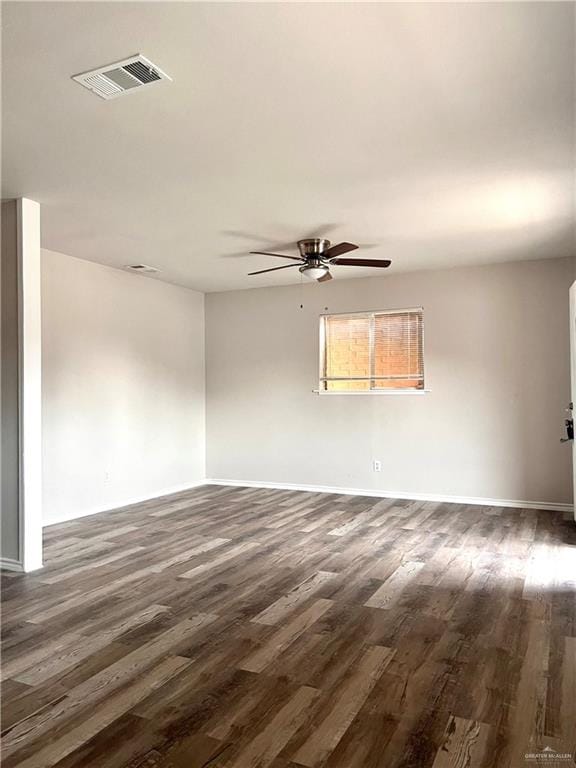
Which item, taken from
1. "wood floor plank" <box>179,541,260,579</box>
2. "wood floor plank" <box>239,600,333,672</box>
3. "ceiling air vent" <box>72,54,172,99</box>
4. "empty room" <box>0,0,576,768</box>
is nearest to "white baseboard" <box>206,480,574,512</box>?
"empty room" <box>0,0,576,768</box>

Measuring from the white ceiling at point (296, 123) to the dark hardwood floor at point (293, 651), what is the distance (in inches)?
103

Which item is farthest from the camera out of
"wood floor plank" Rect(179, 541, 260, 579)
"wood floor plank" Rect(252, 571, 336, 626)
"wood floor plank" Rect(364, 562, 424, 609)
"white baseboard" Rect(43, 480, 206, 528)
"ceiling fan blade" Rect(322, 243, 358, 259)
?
"white baseboard" Rect(43, 480, 206, 528)

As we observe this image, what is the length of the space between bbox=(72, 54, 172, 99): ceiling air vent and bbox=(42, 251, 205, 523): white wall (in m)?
3.20

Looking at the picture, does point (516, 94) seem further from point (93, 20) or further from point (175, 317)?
point (175, 317)

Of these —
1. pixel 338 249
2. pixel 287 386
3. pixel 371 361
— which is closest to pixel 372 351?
pixel 371 361

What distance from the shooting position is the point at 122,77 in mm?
2443

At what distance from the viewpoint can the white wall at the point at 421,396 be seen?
19.6ft

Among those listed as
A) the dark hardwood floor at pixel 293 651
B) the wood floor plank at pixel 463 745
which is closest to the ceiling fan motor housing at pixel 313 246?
the dark hardwood floor at pixel 293 651

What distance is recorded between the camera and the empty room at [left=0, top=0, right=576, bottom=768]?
216cm

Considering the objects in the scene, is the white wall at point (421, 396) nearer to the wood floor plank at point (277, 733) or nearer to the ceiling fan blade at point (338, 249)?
the ceiling fan blade at point (338, 249)

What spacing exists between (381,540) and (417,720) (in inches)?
102

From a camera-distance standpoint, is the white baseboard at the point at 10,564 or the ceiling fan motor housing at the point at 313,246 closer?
the white baseboard at the point at 10,564

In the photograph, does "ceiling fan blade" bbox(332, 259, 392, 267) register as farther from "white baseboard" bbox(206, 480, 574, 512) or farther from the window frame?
"white baseboard" bbox(206, 480, 574, 512)

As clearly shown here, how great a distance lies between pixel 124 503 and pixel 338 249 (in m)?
3.71
